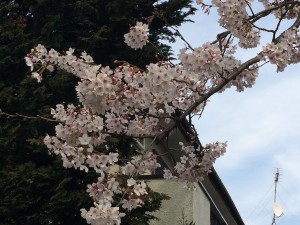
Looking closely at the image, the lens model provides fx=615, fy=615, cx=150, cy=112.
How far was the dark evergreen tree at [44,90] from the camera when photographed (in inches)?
372

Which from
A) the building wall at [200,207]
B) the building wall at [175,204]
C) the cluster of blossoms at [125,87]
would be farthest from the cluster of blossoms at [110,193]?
the building wall at [200,207]

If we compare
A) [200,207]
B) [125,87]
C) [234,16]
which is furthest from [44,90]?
[200,207]

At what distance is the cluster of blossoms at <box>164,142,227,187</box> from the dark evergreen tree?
235 cm

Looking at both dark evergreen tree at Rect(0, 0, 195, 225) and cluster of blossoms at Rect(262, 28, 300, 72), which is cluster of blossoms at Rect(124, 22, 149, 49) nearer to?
cluster of blossoms at Rect(262, 28, 300, 72)

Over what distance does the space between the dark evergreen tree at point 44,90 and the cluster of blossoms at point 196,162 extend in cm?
235

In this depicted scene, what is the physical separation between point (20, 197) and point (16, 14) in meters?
3.43

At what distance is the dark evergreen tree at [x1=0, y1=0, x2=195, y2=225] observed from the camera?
9.45 metres

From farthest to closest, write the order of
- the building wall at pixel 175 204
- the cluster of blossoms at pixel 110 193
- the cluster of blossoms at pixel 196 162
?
the building wall at pixel 175 204, the cluster of blossoms at pixel 196 162, the cluster of blossoms at pixel 110 193

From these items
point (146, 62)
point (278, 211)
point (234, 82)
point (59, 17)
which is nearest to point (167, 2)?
point (146, 62)

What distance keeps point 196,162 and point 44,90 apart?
10.1 ft

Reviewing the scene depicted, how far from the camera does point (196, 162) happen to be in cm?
789

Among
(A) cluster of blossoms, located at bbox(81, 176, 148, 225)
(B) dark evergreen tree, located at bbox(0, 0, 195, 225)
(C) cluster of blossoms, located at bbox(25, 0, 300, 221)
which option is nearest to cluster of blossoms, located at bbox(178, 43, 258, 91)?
(C) cluster of blossoms, located at bbox(25, 0, 300, 221)

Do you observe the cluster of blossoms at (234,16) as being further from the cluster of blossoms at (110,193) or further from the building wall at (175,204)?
the building wall at (175,204)

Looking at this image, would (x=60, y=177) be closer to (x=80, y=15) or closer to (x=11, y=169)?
(x=11, y=169)
